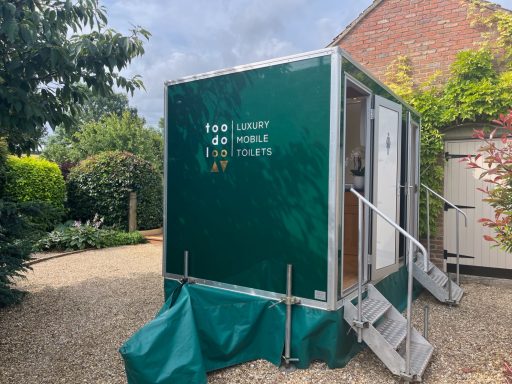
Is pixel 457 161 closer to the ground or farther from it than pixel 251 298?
farther from it

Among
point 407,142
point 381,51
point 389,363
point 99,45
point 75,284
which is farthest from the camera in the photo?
point 381,51

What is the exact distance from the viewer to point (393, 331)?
316cm

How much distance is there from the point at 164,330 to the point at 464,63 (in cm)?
564

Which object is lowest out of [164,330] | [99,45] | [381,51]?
[164,330]

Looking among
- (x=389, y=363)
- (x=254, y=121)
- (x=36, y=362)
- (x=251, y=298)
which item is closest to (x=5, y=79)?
(x=254, y=121)

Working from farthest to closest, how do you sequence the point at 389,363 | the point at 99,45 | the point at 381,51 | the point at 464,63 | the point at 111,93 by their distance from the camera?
the point at 381,51
the point at 464,63
the point at 111,93
the point at 99,45
the point at 389,363

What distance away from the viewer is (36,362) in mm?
3109

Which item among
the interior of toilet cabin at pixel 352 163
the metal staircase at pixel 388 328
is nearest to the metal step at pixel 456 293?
the interior of toilet cabin at pixel 352 163

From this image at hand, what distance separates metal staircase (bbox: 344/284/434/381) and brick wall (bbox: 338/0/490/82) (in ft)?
15.1

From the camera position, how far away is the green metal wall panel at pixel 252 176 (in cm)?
288

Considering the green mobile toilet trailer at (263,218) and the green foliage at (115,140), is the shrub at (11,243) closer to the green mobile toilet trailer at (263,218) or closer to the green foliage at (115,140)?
the green mobile toilet trailer at (263,218)

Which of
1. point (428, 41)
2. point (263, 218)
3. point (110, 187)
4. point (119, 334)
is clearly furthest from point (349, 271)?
point (110, 187)

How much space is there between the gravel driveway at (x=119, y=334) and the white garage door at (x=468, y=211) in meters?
0.41

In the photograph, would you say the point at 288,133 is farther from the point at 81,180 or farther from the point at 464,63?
the point at 81,180
